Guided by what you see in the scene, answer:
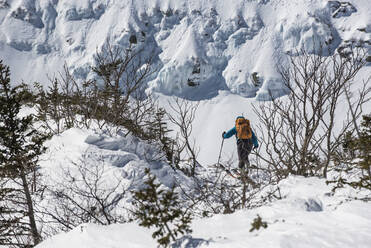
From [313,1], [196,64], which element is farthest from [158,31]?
[313,1]

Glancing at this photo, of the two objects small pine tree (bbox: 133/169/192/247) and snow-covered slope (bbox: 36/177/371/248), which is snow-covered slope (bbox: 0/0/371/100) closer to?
snow-covered slope (bbox: 36/177/371/248)

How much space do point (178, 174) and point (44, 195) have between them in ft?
12.5

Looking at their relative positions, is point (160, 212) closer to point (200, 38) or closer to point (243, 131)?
point (243, 131)

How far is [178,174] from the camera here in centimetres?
823

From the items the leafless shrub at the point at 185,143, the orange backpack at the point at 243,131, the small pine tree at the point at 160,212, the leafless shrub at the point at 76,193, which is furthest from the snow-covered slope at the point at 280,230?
the orange backpack at the point at 243,131

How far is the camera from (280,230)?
201cm

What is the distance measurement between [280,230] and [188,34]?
202ft

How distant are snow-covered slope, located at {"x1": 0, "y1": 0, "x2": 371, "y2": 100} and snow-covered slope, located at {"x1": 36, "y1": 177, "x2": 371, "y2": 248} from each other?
166 ft

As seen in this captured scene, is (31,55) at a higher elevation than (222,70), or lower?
higher

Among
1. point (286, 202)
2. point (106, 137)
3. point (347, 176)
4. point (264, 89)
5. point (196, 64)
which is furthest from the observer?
point (196, 64)

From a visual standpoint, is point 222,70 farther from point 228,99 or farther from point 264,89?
point 264,89

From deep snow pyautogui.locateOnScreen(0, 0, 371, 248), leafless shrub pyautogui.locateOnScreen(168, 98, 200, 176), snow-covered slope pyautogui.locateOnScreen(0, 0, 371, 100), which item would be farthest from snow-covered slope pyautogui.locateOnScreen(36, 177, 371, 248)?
snow-covered slope pyautogui.locateOnScreen(0, 0, 371, 100)

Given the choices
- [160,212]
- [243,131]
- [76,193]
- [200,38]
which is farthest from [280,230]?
[200,38]

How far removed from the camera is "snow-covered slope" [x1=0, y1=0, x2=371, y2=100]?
54.2 metres
